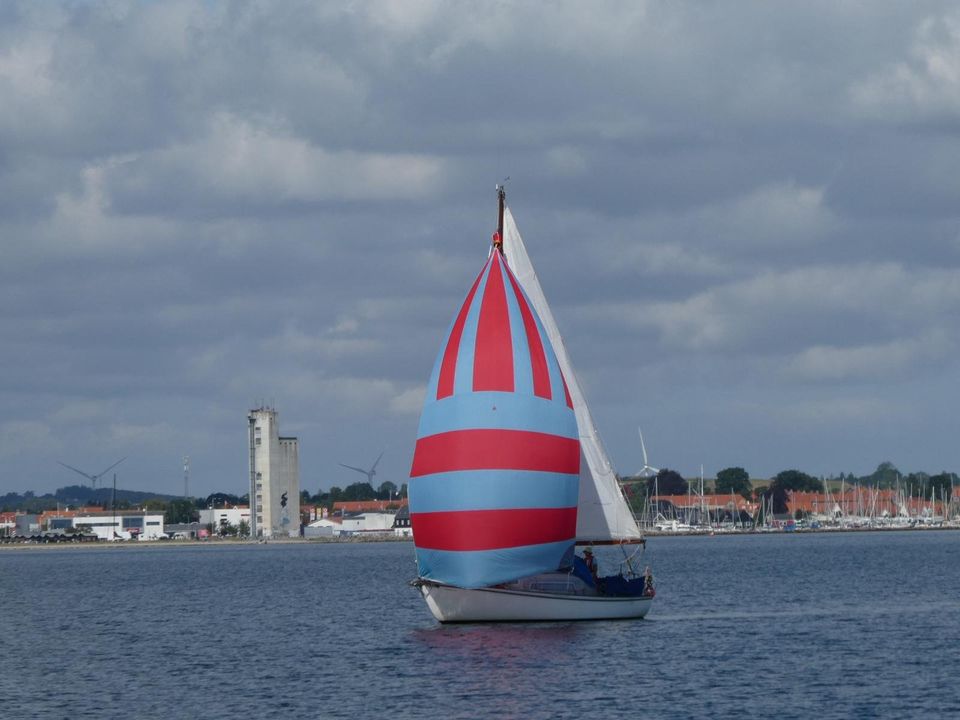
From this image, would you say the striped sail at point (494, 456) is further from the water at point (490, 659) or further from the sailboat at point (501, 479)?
the water at point (490, 659)

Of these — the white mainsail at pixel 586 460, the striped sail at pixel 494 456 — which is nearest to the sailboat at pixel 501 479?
the striped sail at pixel 494 456

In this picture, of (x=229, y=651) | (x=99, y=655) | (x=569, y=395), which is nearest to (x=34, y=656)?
(x=99, y=655)

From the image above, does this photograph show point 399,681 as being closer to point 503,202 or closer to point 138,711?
point 138,711

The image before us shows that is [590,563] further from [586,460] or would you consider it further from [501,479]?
[501,479]

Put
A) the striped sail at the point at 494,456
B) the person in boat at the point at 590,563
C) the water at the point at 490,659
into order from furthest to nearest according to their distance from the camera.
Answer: the person in boat at the point at 590,563, the striped sail at the point at 494,456, the water at the point at 490,659

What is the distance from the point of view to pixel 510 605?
54125mm

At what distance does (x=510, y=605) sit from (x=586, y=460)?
8018mm

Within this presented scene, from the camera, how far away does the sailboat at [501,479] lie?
53969mm

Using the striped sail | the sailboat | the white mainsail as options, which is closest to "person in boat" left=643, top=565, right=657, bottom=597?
the sailboat

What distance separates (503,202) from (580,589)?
1506cm

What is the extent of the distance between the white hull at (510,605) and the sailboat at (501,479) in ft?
0.15

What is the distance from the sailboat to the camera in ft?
177

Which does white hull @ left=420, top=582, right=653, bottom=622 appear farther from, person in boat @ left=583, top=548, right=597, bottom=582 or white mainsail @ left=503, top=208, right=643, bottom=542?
white mainsail @ left=503, top=208, right=643, bottom=542

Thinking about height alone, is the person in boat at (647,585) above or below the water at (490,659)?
above
